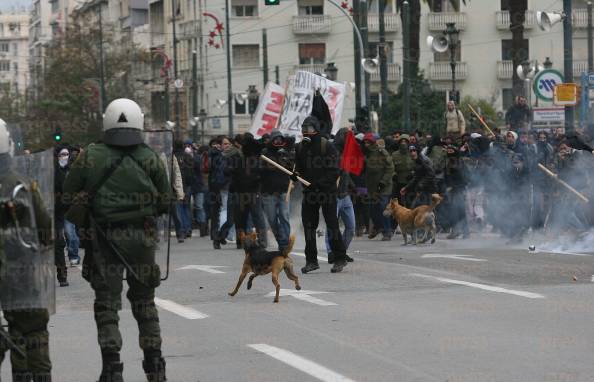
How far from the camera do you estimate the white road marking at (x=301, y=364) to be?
8789 millimetres

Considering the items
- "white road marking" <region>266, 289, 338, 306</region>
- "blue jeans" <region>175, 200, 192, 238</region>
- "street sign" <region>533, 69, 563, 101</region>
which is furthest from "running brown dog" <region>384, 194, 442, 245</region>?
"white road marking" <region>266, 289, 338, 306</region>

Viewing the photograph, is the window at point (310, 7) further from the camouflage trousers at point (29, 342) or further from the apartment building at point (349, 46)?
the camouflage trousers at point (29, 342)

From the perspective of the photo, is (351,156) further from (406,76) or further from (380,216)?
(406,76)

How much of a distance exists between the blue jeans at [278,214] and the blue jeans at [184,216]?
17.3 ft

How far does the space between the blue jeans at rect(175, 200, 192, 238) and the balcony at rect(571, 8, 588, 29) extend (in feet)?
171

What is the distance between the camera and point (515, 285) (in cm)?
1453

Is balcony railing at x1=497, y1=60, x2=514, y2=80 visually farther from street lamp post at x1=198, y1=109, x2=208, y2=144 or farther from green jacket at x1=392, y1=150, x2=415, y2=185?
green jacket at x1=392, y1=150, x2=415, y2=185

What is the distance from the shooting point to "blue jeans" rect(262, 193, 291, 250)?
67.7 ft

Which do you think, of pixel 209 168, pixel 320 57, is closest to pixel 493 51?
pixel 320 57

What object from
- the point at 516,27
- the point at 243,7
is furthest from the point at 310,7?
the point at 516,27

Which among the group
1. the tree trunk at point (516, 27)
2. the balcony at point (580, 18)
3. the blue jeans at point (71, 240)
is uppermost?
the balcony at point (580, 18)

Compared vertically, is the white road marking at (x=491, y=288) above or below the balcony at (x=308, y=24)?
below

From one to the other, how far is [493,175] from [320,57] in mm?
56352

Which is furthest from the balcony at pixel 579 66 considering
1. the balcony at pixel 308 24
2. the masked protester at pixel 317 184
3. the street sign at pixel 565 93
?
the masked protester at pixel 317 184
